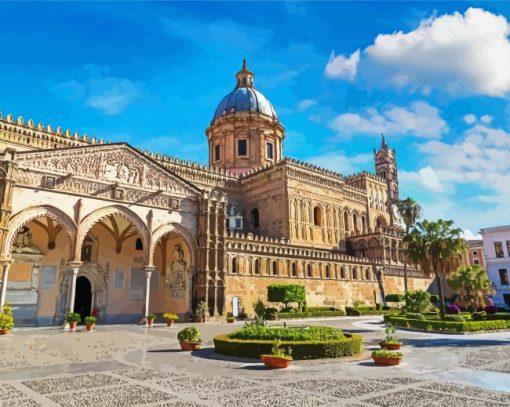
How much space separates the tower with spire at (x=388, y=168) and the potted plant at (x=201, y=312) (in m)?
45.6

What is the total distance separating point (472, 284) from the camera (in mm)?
43125

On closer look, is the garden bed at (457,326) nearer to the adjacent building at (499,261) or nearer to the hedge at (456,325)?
the hedge at (456,325)

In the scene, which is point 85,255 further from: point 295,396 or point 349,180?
point 349,180

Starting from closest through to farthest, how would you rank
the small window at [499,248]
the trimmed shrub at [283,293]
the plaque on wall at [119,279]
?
the plaque on wall at [119,279], the trimmed shrub at [283,293], the small window at [499,248]

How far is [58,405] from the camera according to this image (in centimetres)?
733

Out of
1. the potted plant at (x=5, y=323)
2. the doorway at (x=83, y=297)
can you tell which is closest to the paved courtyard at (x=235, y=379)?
the potted plant at (x=5, y=323)

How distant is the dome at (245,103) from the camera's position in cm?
5772

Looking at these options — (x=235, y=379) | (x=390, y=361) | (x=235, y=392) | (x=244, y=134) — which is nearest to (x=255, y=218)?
(x=244, y=134)

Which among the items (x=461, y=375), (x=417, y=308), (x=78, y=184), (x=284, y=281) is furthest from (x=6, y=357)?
(x=417, y=308)

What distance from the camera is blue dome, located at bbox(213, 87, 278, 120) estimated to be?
57719 millimetres

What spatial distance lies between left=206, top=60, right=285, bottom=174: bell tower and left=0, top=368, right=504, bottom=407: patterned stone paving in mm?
46586

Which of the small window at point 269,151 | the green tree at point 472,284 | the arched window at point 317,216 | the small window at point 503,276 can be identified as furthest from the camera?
the small window at point 269,151

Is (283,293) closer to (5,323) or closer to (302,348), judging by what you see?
(5,323)

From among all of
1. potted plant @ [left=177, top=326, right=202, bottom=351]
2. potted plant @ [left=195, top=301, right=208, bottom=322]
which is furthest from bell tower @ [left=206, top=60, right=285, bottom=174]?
potted plant @ [left=177, top=326, right=202, bottom=351]
